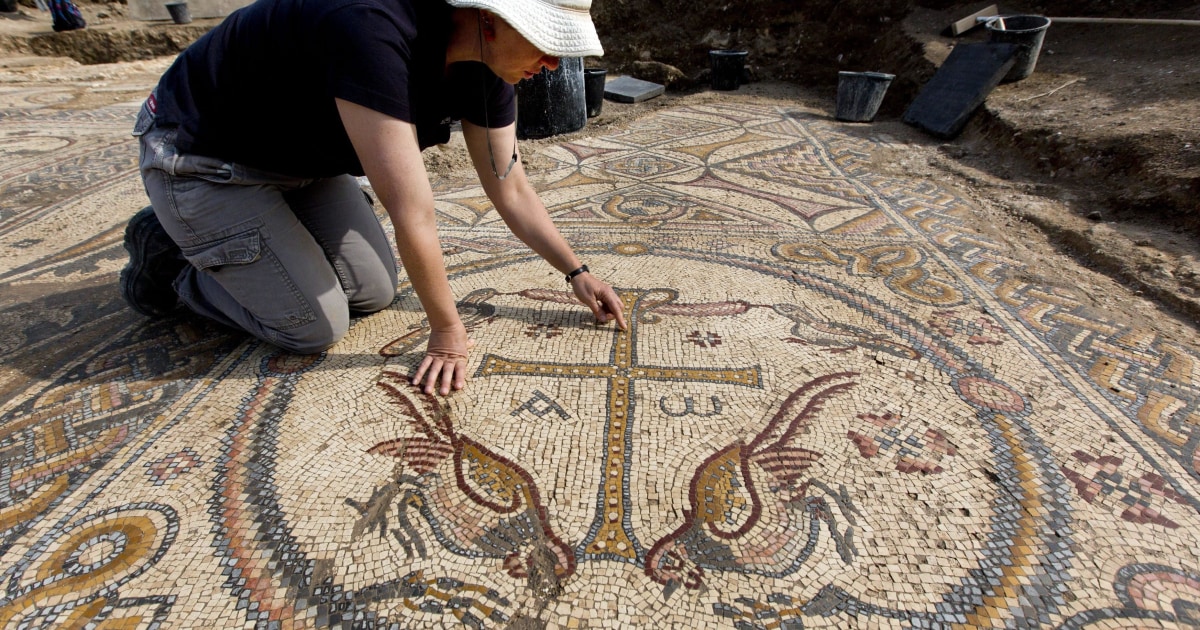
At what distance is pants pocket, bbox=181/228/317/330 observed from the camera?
1.83 metres

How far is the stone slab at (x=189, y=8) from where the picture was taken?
11.7m

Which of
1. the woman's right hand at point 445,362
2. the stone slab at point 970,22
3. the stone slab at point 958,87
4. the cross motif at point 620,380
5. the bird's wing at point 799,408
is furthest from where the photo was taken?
the stone slab at point 970,22

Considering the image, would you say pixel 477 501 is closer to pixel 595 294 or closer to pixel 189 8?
pixel 595 294

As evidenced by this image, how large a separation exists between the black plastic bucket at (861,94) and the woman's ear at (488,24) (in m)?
5.10

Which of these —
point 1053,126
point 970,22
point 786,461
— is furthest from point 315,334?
point 970,22

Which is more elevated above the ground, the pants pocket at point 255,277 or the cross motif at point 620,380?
the pants pocket at point 255,277

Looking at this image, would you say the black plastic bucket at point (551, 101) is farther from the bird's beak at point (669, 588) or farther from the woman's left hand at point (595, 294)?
the bird's beak at point (669, 588)

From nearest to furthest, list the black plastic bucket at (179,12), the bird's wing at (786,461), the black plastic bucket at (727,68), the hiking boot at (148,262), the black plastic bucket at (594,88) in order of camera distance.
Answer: the bird's wing at (786,461) → the hiking boot at (148,262) → the black plastic bucket at (594,88) → the black plastic bucket at (727,68) → the black plastic bucket at (179,12)

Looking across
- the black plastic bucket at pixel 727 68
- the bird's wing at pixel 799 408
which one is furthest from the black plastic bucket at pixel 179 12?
the bird's wing at pixel 799 408

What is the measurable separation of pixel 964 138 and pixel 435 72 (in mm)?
4811

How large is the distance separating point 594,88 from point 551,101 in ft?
3.23

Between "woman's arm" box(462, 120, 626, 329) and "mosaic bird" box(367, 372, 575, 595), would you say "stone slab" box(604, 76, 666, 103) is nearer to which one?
"woman's arm" box(462, 120, 626, 329)

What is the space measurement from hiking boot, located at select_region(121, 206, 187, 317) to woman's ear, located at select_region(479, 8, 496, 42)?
1380 millimetres

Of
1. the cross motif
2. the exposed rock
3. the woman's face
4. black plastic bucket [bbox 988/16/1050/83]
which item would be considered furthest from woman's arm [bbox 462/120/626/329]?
the exposed rock
